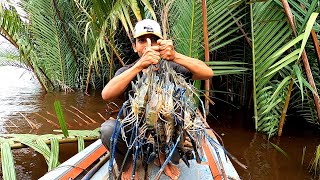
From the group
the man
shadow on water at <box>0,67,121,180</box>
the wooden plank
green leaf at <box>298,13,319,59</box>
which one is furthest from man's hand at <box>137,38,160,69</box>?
shadow on water at <box>0,67,121,180</box>

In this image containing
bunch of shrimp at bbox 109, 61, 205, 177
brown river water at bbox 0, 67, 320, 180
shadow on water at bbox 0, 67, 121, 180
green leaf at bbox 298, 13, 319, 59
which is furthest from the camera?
shadow on water at bbox 0, 67, 121, 180

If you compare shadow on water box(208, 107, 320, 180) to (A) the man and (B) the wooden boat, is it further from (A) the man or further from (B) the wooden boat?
(A) the man

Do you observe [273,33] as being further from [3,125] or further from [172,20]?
[3,125]

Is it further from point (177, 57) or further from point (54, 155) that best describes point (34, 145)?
point (177, 57)

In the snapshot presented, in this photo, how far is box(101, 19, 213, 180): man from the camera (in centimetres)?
175

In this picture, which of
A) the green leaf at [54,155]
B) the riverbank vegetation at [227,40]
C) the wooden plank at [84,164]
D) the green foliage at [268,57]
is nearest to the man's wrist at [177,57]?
the riverbank vegetation at [227,40]

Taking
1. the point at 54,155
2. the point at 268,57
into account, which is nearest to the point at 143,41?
the point at 54,155

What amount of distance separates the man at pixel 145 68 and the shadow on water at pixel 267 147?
156 centimetres

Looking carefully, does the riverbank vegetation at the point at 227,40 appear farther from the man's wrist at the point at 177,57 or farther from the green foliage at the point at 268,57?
the man's wrist at the point at 177,57

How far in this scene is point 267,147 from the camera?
392 cm

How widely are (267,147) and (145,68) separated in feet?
8.52

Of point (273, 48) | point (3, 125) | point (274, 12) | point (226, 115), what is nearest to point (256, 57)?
point (273, 48)

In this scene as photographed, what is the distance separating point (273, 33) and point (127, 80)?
7.86 feet

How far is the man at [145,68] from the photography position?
175 centimetres
